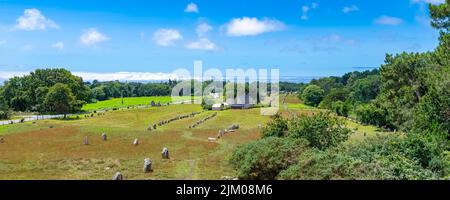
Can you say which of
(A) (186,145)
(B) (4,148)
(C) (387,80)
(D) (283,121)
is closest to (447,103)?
(D) (283,121)

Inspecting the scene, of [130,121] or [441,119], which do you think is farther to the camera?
[130,121]

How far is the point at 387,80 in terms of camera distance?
6662cm

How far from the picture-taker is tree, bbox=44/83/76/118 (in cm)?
8500

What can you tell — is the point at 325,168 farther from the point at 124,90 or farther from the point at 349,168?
the point at 124,90

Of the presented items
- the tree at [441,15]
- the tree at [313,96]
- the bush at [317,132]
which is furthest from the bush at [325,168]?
the tree at [313,96]

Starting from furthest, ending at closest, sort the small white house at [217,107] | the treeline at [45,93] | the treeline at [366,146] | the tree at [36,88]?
the tree at [36,88], the small white house at [217,107], the treeline at [45,93], the treeline at [366,146]

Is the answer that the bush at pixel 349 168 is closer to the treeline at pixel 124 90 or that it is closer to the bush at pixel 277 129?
the bush at pixel 277 129

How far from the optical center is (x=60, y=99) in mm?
85438

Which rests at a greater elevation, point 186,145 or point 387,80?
point 387,80

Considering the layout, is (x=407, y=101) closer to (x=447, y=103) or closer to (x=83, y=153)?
(x=447, y=103)

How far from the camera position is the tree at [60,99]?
8500 cm

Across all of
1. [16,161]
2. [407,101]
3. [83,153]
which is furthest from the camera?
[407,101]
